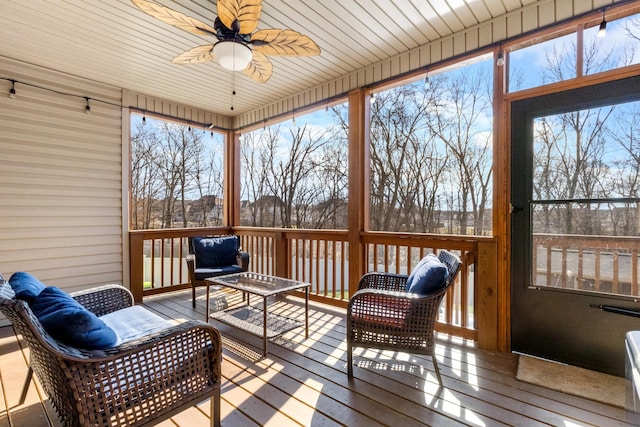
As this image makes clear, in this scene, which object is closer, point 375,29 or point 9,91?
point 375,29

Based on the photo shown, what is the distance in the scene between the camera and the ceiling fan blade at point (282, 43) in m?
2.27

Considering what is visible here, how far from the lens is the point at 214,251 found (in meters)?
4.36

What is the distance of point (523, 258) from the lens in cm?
271

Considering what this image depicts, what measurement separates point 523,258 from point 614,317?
2.24 ft

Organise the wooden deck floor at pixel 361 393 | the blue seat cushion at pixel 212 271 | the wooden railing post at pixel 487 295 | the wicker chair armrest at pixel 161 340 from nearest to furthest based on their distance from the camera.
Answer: the wicker chair armrest at pixel 161 340, the wooden deck floor at pixel 361 393, the wooden railing post at pixel 487 295, the blue seat cushion at pixel 212 271

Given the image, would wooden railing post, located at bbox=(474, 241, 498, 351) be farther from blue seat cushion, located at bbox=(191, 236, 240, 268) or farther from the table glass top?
blue seat cushion, located at bbox=(191, 236, 240, 268)

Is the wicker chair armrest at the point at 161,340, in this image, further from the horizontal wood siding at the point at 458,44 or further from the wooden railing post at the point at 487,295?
the horizontal wood siding at the point at 458,44

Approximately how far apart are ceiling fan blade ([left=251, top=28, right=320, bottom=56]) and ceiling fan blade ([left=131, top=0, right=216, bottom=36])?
13.1 inches

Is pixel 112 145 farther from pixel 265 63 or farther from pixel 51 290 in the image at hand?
pixel 51 290

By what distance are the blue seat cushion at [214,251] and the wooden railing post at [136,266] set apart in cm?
76

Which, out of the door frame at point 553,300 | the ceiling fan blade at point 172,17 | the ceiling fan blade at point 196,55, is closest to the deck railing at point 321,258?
the door frame at point 553,300

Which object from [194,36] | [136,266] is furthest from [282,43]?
[136,266]

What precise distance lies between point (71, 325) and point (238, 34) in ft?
6.69

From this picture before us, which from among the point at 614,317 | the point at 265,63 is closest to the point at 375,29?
the point at 265,63
